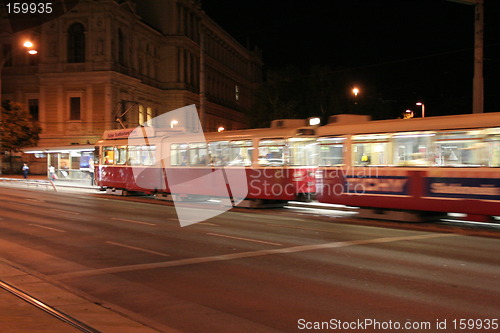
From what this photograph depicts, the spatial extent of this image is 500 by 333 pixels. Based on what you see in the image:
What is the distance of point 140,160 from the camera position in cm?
2689

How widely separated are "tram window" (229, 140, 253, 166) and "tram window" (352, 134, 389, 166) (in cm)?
502

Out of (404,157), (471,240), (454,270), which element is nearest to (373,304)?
(454,270)

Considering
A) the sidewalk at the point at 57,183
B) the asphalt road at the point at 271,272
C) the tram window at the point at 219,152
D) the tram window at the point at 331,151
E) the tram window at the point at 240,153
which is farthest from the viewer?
the sidewalk at the point at 57,183

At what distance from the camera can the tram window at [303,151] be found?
20000mm

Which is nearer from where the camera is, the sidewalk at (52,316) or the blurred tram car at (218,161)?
the sidewalk at (52,316)

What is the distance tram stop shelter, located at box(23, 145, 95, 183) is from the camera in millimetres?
39719

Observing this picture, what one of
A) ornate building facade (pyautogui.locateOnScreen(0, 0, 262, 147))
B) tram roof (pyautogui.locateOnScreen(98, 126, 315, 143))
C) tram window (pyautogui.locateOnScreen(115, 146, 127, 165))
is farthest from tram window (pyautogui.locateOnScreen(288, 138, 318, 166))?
ornate building facade (pyautogui.locateOnScreen(0, 0, 262, 147))

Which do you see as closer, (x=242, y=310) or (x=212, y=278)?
(x=242, y=310)

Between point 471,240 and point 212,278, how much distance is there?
7.55m

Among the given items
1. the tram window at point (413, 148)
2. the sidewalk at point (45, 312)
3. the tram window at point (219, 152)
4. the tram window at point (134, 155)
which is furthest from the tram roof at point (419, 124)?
the sidewalk at point (45, 312)

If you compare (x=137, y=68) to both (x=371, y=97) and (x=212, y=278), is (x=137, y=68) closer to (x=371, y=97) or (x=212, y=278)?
(x=371, y=97)

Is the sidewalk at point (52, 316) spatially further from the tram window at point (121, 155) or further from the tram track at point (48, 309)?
the tram window at point (121, 155)

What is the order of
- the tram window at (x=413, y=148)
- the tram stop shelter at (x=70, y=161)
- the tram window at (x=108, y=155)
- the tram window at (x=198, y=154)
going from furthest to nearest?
the tram stop shelter at (x=70, y=161)
the tram window at (x=108, y=155)
the tram window at (x=198, y=154)
the tram window at (x=413, y=148)

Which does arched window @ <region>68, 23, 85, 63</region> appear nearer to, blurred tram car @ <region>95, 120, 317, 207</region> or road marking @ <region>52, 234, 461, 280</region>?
blurred tram car @ <region>95, 120, 317, 207</region>
